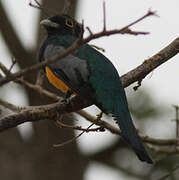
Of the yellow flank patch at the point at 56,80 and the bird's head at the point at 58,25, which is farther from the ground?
the bird's head at the point at 58,25

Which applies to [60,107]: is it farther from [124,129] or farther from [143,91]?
[143,91]

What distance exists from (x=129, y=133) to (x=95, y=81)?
26.8 inches

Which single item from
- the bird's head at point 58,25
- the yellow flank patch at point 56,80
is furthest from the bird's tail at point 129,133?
the bird's head at point 58,25

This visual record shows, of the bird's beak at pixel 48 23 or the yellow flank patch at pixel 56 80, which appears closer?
the yellow flank patch at pixel 56 80

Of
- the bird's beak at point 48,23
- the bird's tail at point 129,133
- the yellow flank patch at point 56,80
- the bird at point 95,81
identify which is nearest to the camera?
the bird's tail at point 129,133

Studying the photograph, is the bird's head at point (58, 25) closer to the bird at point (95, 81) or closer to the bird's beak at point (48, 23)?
the bird's beak at point (48, 23)

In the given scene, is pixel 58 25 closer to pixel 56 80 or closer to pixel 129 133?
pixel 56 80

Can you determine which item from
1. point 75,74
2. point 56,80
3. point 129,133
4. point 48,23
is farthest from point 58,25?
point 129,133

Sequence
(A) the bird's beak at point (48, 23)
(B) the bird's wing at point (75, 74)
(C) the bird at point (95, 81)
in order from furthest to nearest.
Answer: (A) the bird's beak at point (48, 23), (B) the bird's wing at point (75, 74), (C) the bird at point (95, 81)

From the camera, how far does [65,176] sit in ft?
29.2

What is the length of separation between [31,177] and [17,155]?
0.52 m

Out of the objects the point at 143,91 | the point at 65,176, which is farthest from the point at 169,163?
the point at 65,176

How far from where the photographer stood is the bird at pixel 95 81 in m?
3.95

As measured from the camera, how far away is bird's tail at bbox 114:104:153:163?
356 cm
